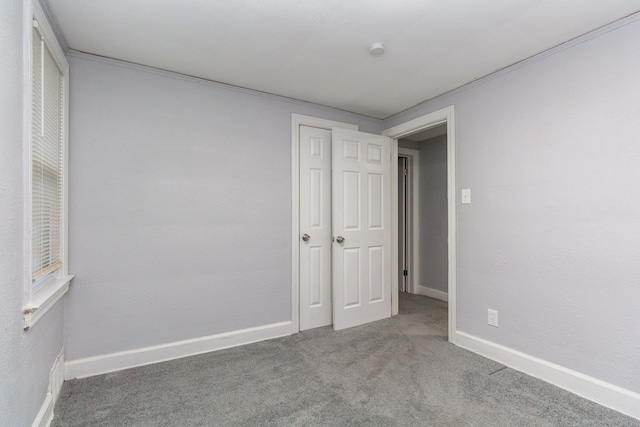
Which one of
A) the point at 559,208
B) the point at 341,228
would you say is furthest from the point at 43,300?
the point at 559,208

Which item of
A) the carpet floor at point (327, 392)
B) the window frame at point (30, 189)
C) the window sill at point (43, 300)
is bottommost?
the carpet floor at point (327, 392)

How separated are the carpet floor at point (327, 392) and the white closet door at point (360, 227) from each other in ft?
1.94

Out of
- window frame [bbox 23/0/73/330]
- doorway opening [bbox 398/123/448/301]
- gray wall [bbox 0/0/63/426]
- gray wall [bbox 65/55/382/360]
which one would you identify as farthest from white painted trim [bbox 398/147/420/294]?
Result: gray wall [bbox 0/0/63/426]

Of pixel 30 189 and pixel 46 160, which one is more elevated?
pixel 46 160

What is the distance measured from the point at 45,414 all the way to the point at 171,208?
Result: 4.66 ft

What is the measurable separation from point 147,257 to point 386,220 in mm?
2376

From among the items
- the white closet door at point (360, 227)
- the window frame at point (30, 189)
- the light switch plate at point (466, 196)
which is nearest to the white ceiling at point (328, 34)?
the window frame at point (30, 189)

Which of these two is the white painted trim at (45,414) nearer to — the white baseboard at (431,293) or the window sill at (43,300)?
the window sill at (43,300)

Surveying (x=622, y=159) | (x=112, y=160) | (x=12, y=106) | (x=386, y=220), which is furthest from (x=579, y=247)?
(x=112, y=160)

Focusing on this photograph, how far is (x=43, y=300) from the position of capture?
1.54 metres

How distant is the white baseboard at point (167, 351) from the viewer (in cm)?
217

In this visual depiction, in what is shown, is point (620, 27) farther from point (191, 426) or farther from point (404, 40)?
point (191, 426)

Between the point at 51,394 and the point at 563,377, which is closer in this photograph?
the point at 51,394

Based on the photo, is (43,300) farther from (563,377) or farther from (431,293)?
(431,293)
